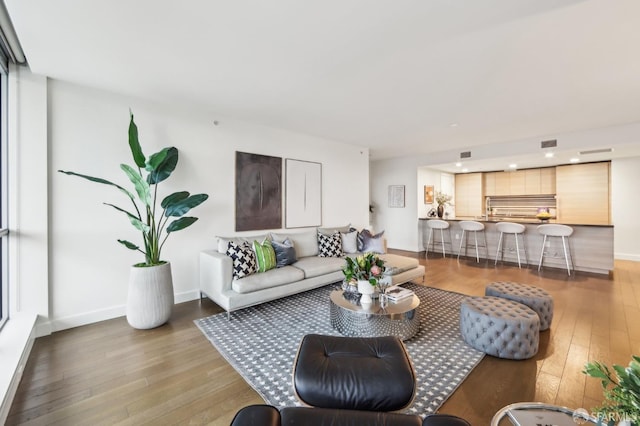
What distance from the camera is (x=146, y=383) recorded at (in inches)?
81.3

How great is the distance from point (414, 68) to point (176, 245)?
353 centimetres

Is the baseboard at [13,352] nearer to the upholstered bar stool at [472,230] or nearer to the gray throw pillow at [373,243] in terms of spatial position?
the gray throw pillow at [373,243]

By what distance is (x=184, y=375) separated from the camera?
2158 millimetres

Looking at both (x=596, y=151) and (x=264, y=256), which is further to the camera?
(x=596, y=151)

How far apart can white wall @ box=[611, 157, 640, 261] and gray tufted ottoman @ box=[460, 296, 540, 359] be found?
19.6 ft

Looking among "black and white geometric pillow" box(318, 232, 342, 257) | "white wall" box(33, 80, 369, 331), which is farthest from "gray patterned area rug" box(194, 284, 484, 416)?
"white wall" box(33, 80, 369, 331)

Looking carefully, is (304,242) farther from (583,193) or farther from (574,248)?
(583,193)

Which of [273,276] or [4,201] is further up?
[4,201]

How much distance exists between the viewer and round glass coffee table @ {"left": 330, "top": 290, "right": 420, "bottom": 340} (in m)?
2.54

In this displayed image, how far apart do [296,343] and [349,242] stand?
2.55 metres

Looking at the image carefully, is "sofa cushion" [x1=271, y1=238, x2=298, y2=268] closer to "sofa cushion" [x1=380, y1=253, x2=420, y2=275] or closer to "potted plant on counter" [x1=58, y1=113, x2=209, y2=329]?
"potted plant on counter" [x1=58, y1=113, x2=209, y2=329]

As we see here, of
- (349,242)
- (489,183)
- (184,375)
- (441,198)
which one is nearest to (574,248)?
(441,198)

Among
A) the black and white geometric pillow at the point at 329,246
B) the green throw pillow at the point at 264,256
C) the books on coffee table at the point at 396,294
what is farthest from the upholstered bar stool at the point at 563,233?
the green throw pillow at the point at 264,256

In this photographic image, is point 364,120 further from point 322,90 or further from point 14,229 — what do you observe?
point 14,229
